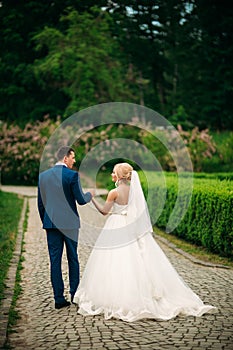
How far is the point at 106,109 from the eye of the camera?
39.2 m

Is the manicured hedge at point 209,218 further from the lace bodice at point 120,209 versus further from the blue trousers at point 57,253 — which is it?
the blue trousers at point 57,253

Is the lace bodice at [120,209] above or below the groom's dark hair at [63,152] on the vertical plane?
below

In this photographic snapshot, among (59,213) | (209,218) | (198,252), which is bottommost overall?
(198,252)

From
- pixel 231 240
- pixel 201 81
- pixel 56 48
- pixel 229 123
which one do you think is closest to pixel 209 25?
pixel 201 81

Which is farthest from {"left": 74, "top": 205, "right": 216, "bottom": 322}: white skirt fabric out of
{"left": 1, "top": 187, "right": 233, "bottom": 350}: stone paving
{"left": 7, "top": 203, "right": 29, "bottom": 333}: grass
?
{"left": 7, "top": 203, "right": 29, "bottom": 333}: grass

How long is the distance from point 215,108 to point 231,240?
99.9 feet

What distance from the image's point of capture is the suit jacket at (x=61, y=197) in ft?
21.2

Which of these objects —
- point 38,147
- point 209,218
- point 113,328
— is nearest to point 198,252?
point 209,218

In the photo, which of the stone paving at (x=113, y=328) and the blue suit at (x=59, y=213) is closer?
the stone paving at (x=113, y=328)

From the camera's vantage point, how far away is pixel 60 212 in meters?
6.50

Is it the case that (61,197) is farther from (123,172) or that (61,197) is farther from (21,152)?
(21,152)

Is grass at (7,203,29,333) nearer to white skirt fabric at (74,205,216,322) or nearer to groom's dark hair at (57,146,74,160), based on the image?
white skirt fabric at (74,205,216,322)

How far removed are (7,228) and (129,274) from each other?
7678mm

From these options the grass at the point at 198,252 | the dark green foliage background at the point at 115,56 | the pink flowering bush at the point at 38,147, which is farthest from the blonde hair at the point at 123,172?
the dark green foliage background at the point at 115,56
